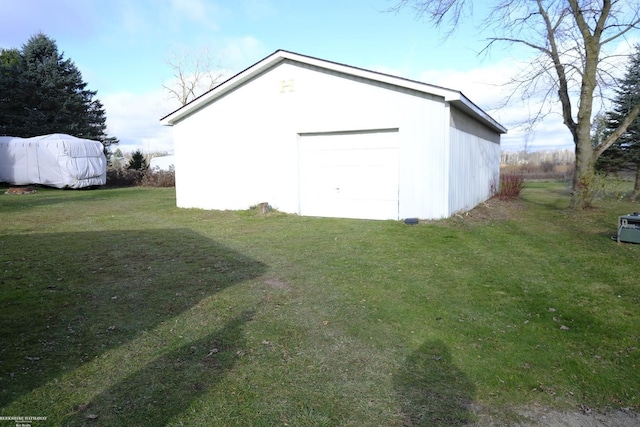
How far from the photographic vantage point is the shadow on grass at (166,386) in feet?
8.68

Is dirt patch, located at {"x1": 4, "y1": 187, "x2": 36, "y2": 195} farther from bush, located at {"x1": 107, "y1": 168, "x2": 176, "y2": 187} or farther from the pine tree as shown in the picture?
the pine tree

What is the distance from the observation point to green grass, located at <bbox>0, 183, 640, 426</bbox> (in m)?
2.83

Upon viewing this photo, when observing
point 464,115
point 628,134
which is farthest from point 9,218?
point 628,134

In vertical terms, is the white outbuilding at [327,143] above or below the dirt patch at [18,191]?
above

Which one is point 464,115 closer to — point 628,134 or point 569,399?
point 569,399

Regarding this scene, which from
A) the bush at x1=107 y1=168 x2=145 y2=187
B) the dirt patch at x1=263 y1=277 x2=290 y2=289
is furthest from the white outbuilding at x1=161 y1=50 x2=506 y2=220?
the bush at x1=107 y1=168 x2=145 y2=187

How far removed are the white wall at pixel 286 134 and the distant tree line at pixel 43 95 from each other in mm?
23262

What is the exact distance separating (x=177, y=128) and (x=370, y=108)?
7107 millimetres

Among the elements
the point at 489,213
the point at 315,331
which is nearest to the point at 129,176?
the point at 489,213

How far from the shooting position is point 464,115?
1202 centimetres

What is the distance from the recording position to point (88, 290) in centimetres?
524

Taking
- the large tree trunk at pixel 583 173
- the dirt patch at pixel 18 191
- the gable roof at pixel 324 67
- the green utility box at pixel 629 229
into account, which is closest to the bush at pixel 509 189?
the gable roof at pixel 324 67

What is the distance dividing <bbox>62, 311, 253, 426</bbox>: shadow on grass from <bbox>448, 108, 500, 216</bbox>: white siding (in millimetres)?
8198

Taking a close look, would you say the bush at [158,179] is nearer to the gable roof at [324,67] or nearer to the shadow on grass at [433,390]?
the gable roof at [324,67]
